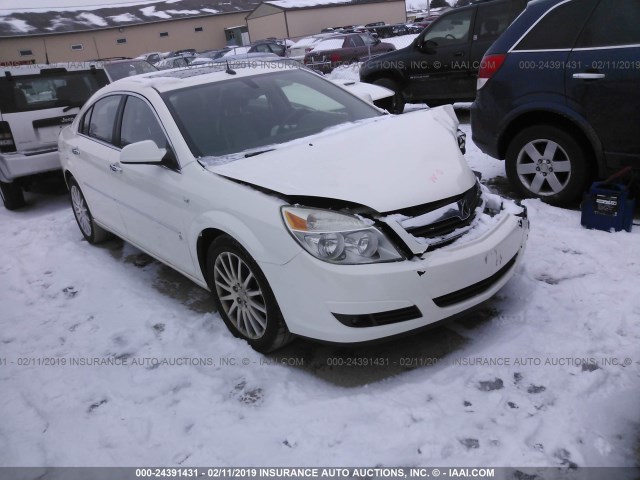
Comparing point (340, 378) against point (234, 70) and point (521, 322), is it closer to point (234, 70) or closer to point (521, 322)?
point (521, 322)

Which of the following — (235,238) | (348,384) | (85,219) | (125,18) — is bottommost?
(348,384)

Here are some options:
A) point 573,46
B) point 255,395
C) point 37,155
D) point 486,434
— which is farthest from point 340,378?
point 37,155

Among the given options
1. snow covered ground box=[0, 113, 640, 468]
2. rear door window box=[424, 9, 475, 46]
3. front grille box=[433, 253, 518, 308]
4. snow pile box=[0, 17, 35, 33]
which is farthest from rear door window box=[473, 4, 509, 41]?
snow pile box=[0, 17, 35, 33]

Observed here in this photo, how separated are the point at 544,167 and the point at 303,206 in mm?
2942

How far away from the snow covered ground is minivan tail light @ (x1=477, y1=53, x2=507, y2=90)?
1.79 metres

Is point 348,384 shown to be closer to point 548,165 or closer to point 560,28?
point 548,165

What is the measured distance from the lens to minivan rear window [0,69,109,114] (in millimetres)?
6793

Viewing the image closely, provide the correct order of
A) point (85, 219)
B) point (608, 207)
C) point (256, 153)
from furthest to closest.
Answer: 1. point (85, 219)
2. point (608, 207)
3. point (256, 153)

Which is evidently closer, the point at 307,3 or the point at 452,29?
the point at 452,29

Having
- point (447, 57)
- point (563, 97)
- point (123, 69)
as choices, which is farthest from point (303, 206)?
point (123, 69)

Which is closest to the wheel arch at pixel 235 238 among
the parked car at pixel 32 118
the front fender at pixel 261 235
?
the front fender at pixel 261 235

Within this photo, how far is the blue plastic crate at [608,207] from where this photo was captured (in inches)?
162

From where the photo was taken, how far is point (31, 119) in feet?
22.4

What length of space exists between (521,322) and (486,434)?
1020 mm
